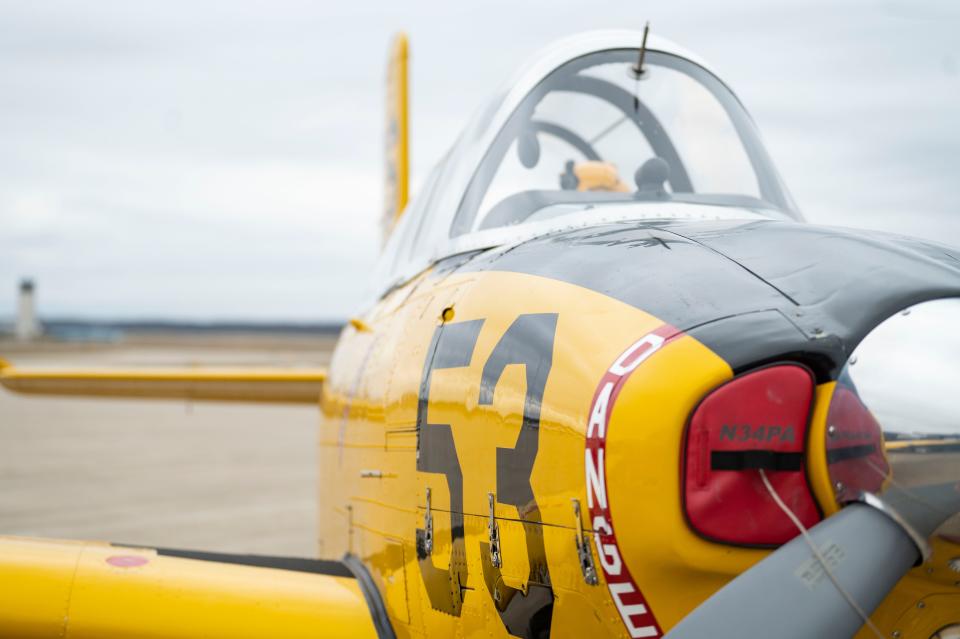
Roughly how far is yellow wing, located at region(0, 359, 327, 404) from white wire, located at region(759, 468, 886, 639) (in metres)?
6.01

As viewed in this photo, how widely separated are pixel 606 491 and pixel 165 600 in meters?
1.78

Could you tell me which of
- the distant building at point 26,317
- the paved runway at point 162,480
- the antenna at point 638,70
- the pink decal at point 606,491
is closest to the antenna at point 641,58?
the antenna at point 638,70

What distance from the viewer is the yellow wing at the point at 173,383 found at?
7402 millimetres

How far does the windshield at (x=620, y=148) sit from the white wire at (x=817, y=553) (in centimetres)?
143

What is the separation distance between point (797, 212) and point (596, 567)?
6.48ft

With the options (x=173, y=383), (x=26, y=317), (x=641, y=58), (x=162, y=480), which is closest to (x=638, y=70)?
(x=641, y=58)

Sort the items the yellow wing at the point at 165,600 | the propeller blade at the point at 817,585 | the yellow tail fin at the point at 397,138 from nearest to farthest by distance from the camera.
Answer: the propeller blade at the point at 817,585, the yellow wing at the point at 165,600, the yellow tail fin at the point at 397,138

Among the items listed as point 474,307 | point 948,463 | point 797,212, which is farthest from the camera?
point 797,212

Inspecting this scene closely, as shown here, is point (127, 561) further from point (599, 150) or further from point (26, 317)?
point (26, 317)

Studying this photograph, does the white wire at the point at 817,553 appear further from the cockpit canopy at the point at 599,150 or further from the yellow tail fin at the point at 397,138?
the yellow tail fin at the point at 397,138

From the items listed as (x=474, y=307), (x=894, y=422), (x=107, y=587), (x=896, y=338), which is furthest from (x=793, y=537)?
(x=107, y=587)

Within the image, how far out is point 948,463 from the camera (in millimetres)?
1554

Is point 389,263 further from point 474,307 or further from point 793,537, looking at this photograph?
point 793,537

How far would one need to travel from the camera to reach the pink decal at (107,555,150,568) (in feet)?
10.3
